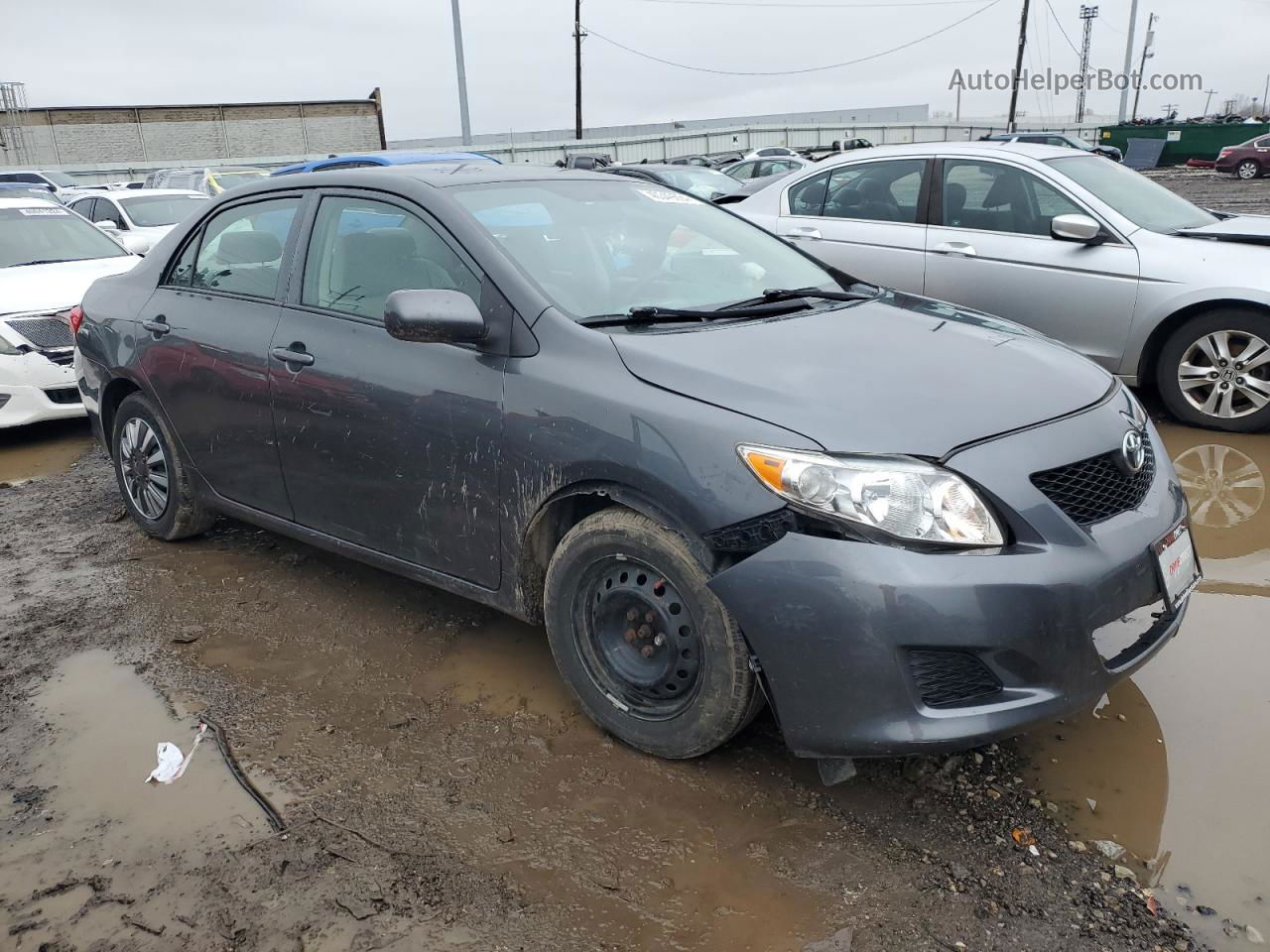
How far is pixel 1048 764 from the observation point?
9.19ft

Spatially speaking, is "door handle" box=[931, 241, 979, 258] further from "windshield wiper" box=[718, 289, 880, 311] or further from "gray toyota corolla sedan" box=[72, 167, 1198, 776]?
"windshield wiper" box=[718, 289, 880, 311]

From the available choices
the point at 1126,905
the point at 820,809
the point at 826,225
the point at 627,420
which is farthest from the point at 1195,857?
the point at 826,225

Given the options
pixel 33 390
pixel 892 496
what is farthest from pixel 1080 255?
pixel 33 390

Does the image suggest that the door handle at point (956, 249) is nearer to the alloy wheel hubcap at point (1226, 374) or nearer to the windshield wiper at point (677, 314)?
the alloy wheel hubcap at point (1226, 374)

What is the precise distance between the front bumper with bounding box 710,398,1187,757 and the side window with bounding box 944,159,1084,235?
421 cm

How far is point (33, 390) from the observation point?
6.56m

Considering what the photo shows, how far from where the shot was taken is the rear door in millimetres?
6605

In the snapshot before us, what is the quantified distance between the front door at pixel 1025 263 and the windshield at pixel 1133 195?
26 centimetres

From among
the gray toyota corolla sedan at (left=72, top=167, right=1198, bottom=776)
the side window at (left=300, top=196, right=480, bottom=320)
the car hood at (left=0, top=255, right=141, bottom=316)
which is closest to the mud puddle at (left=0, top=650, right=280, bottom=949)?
the gray toyota corolla sedan at (left=72, top=167, right=1198, bottom=776)

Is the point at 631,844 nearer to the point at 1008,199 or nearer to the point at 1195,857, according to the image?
the point at 1195,857

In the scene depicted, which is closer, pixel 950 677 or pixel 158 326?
pixel 950 677

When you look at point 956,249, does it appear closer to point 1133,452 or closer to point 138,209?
point 1133,452

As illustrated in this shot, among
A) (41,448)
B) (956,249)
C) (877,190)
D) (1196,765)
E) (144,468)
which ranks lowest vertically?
(41,448)

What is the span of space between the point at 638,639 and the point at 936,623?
2.82ft
